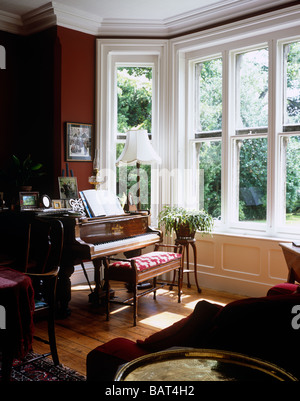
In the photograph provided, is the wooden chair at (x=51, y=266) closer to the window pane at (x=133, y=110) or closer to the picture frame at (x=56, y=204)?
the picture frame at (x=56, y=204)

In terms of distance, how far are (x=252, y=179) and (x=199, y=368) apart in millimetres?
4161

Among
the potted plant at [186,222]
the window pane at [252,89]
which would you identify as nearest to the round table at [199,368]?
the potted plant at [186,222]

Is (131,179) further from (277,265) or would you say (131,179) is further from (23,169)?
(277,265)

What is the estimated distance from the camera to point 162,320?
156 inches

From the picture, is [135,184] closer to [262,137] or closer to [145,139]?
[145,139]

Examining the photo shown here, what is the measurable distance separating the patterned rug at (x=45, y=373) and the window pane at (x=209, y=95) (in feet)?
11.7

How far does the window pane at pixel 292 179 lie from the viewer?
4.60m

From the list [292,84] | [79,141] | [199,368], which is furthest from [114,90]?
[199,368]

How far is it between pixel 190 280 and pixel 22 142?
9.58ft

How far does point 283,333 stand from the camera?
3.97 feet

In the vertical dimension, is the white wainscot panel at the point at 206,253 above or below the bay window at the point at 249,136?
below

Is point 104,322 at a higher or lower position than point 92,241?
lower

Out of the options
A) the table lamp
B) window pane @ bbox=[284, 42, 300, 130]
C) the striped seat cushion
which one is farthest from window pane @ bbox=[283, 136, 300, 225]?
the table lamp
